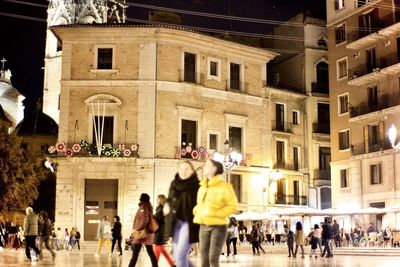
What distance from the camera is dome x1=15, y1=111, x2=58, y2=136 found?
67.6m

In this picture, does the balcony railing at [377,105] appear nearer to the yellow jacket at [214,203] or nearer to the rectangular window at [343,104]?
the rectangular window at [343,104]

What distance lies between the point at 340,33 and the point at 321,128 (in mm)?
7073

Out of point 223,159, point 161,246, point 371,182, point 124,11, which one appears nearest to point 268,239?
point 371,182

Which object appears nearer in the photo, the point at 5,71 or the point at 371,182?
the point at 371,182

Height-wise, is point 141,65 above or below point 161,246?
above

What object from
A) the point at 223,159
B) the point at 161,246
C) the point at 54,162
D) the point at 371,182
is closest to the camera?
the point at 161,246

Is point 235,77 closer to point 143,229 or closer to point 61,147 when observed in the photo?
point 61,147

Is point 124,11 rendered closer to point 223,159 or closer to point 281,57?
point 281,57

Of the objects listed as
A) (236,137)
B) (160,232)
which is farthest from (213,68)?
(160,232)

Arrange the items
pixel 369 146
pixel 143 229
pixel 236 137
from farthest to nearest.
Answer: pixel 236 137 < pixel 369 146 < pixel 143 229

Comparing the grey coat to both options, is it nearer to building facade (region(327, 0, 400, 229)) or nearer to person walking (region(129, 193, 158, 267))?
person walking (region(129, 193, 158, 267))

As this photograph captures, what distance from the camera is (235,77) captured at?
41688mm

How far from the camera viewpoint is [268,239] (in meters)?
40.4

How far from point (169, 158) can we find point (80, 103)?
6.23 meters
